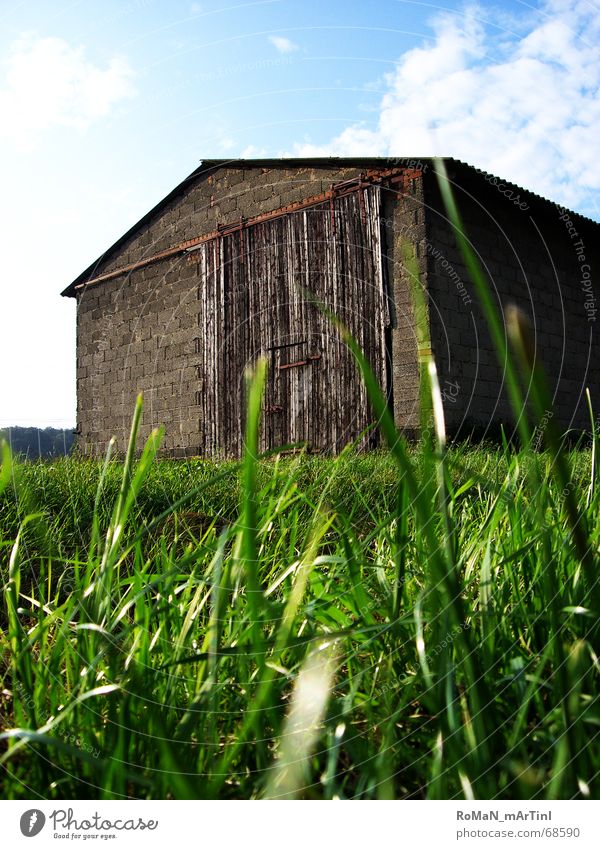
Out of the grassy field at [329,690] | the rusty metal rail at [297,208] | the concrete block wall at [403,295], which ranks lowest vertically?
the grassy field at [329,690]

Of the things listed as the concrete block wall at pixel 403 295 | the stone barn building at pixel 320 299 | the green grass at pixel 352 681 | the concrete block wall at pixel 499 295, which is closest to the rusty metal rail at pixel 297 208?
the stone barn building at pixel 320 299

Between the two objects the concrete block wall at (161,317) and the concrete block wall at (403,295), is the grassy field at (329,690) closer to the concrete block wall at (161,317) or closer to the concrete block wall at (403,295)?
the concrete block wall at (403,295)

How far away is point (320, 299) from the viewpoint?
8633 millimetres

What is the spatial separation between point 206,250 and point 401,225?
10.5ft

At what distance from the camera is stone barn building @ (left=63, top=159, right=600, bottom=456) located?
8086 millimetres

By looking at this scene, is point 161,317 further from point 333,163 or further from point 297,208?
point 333,163

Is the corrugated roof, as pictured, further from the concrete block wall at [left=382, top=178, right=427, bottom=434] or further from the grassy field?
the grassy field

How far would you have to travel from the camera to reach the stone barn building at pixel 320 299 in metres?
8.09

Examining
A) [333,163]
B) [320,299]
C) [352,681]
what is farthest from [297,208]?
[352,681]

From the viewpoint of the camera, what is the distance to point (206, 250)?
10.2m

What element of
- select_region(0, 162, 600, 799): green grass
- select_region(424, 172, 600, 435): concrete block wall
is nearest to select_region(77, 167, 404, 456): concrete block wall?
select_region(424, 172, 600, 435): concrete block wall
